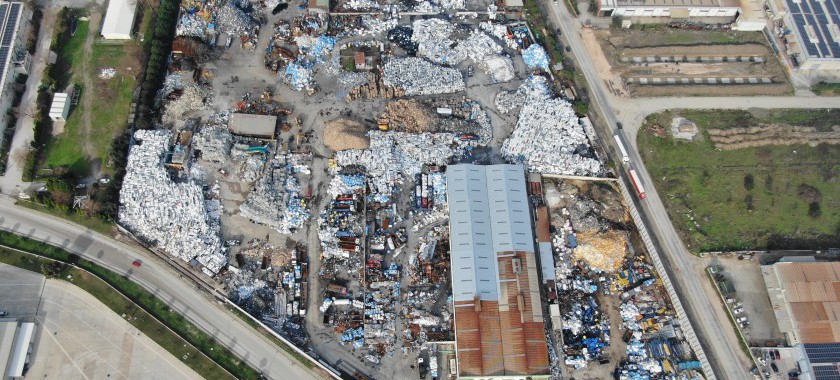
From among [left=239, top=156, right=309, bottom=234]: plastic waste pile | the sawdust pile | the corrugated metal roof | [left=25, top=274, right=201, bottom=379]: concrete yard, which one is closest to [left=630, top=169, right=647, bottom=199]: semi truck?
the corrugated metal roof

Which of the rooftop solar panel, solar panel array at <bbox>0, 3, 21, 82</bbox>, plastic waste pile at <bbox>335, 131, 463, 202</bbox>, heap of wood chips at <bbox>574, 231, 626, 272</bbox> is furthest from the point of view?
solar panel array at <bbox>0, 3, 21, 82</bbox>

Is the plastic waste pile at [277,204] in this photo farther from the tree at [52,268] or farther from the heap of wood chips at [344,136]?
the tree at [52,268]

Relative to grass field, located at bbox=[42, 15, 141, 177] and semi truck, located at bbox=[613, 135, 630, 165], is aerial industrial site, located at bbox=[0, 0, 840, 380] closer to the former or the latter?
semi truck, located at bbox=[613, 135, 630, 165]

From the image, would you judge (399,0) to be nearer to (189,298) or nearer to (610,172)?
(610,172)

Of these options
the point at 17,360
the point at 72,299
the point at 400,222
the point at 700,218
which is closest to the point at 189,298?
the point at 72,299

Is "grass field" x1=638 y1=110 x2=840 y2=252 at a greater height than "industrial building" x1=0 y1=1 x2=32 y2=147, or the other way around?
"industrial building" x1=0 y1=1 x2=32 y2=147

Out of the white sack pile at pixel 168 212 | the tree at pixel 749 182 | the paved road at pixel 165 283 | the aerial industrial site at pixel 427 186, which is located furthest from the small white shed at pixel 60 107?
the tree at pixel 749 182

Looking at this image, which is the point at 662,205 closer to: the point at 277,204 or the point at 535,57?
the point at 535,57

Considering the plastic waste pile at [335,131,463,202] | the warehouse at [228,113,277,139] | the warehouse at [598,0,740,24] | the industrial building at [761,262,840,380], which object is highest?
the warehouse at [598,0,740,24]
